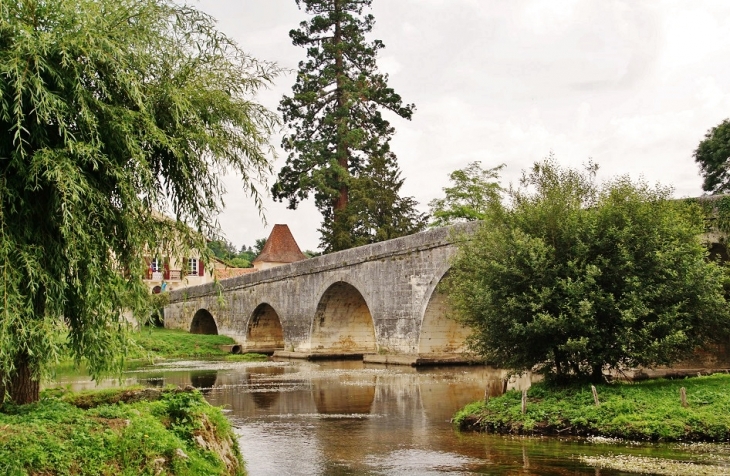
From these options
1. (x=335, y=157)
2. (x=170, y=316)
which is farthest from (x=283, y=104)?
(x=170, y=316)

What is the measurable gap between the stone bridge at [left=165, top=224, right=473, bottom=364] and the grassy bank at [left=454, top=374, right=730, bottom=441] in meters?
4.73

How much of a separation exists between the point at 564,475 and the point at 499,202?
6803 millimetres

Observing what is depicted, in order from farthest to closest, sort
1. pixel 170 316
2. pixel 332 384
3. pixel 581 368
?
pixel 170 316
pixel 332 384
pixel 581 368

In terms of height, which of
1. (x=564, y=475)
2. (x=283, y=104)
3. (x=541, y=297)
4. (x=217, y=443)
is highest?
(x=283, y=104)

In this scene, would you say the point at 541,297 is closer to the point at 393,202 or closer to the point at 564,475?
the point at 564,475

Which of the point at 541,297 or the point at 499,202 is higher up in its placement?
the point at 499,202

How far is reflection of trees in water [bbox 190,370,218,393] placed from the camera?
18731mm

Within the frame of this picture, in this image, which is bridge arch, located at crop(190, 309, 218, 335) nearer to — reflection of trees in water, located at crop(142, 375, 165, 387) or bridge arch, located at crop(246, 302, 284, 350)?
bridge arch, located at crop(246, 302, 284, 350)

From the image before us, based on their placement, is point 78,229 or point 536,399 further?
point 536,399

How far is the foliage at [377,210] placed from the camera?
37.2 meters

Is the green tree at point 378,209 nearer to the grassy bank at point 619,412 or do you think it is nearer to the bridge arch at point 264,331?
the bridge arch at point 264,331

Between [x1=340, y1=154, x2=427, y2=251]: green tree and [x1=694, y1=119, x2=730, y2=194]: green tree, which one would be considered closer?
[x1=694, y1=119, x2=730, y2=194]: green tree

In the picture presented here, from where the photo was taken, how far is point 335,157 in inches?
1555

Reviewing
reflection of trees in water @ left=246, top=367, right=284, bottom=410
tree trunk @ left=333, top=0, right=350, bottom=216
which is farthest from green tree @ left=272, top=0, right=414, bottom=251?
reflection of trees in water @ left=246, top=367, right=284, bottom=410
